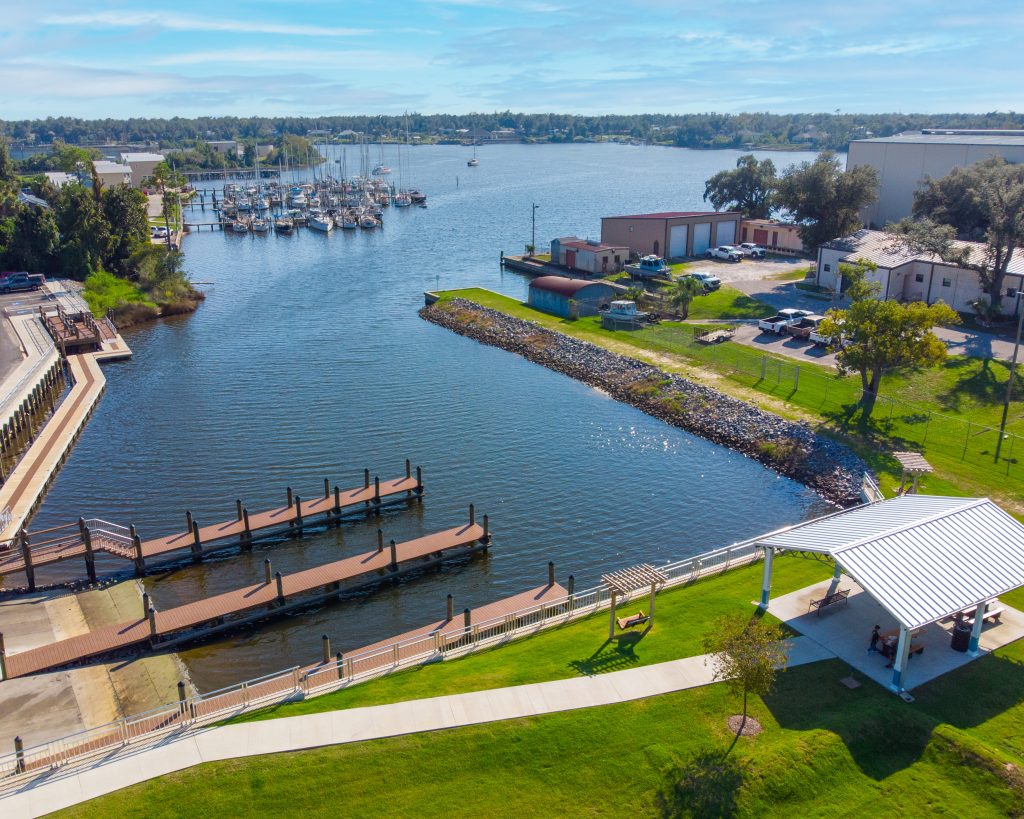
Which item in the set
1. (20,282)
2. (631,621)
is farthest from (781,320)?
(20,282)

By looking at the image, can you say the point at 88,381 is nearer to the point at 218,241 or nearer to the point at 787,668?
the point at 787,668

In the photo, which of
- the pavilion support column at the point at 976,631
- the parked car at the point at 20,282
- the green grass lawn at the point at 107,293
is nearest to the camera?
the pavilion support column at the point at 976,631

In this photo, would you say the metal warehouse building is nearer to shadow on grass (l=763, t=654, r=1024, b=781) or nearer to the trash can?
→ the trash can

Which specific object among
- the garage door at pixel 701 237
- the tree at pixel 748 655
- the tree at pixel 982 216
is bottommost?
the tree at pixel 748 655

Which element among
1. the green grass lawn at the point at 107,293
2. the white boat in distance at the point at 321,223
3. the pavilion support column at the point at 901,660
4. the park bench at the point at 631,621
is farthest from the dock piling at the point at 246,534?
the white boat in distance at the point at 321,223

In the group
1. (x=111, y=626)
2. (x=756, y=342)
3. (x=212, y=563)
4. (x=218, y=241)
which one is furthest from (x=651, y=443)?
(x=218, y=241)

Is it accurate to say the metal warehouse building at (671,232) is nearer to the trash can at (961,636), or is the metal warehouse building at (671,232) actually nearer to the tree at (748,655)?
the trash can at (961,636)

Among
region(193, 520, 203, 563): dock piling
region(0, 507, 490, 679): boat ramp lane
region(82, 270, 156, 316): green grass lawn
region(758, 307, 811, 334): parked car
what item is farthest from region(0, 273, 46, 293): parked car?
region(758, 307, 811, 334): parked car

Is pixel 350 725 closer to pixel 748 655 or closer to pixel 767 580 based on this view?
pixel 748 655
